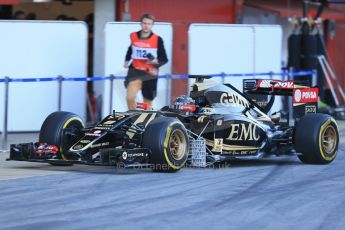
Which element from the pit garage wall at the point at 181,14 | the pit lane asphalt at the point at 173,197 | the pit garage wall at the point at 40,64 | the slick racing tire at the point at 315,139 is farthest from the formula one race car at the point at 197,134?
the pit garage wall at the point at 181,14

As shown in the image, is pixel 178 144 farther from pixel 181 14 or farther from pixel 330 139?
pixel 181 14

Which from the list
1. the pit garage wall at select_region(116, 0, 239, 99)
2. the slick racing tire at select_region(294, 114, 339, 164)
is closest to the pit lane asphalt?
the slick racing tire at select_region(294, 114, 339, 164)

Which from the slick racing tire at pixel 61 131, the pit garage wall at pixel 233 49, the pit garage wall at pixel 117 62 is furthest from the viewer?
the pit garage wall at pixel 233 49

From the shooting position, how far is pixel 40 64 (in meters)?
15.1

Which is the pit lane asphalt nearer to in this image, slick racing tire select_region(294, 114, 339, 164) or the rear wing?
slick racing tire select_region(294, 114, 339, 164)

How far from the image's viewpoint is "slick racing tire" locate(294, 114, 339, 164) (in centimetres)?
1114

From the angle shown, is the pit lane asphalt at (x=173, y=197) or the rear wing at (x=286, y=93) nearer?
the pit lane asphalt at (x=173, y=197)

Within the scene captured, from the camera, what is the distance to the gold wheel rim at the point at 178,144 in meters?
10.2

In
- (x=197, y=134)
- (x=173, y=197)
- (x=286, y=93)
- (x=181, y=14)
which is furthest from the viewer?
(x=181, y=14)

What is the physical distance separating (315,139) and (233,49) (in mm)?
6288

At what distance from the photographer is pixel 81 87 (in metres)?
15.4

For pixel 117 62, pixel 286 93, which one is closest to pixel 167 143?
pixel 286 93

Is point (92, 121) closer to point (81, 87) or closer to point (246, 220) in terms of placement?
point (81, 87)

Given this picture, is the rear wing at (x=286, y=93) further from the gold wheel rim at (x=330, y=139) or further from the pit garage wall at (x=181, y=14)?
the pit garage wall at (x=181, y=14)
